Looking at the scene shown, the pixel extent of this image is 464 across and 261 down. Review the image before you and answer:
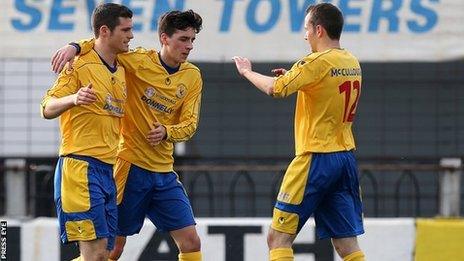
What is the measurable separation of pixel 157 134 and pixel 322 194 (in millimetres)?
1078

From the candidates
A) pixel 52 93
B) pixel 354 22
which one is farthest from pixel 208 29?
pixel 52 93

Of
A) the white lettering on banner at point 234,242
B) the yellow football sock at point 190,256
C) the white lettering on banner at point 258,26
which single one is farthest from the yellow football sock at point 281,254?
the white lettering on banner at point 258,26

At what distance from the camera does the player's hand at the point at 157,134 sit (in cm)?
930

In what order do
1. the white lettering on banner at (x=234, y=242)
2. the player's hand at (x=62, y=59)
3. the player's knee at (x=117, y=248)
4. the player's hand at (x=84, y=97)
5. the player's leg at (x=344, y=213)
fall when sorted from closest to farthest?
the player's hand at (x=84, y=97) → the player's hand at (x=62, y=59) → the player's leg at (x=344, y=213) → the player's knee at (x=117, y=248) → the white lettering on banner at (x=234, y=242)

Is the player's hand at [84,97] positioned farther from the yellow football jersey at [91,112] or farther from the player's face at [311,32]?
the player's face at [311,32]

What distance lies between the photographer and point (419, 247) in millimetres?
11133

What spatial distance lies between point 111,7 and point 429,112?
219 inches

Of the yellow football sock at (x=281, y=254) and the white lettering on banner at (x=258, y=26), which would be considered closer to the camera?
the yellow football sock at (x=281, y=254)

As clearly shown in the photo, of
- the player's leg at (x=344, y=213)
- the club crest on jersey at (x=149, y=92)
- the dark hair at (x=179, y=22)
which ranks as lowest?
the player's leg at (x=344, y=213)

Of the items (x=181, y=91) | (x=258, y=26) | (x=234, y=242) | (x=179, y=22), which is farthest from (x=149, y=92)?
→ (x=258, y=26)

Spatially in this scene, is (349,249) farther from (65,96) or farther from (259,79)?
(65,96)

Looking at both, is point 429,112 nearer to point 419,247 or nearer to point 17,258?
point 419,247

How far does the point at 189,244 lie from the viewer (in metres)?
9.63

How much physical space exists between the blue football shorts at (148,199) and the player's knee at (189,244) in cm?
8
